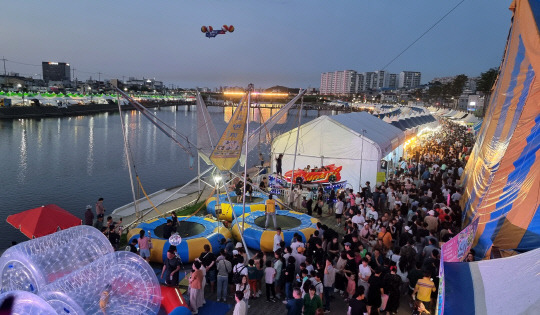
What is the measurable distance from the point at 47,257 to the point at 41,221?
359 centimetres

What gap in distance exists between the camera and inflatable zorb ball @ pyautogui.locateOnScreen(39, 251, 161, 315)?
5.81 m

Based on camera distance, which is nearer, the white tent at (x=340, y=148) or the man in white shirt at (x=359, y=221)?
the man in white shirt at (x=359, y=221)

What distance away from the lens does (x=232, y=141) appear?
11203mm

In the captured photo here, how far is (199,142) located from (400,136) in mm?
14683

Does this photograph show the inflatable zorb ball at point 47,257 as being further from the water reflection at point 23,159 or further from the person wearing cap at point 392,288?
the water reflection at point 23,159

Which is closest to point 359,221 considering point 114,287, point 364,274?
Result: point 364,274

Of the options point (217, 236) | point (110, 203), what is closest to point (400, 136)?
point (217, 236)

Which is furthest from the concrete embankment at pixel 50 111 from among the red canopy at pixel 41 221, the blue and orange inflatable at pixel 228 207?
the red canopy at pixel 41 221

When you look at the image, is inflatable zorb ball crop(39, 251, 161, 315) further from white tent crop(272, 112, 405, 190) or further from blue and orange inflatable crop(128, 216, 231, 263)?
white tent crop(272, 112, 405, 190)

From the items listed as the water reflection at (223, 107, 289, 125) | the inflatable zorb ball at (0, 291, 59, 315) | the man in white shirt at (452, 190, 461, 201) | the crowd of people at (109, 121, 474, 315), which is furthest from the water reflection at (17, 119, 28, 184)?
the man in white shirt at (452, 190, 461, 201)

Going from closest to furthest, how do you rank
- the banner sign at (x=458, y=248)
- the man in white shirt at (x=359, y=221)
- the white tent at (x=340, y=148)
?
the banner sign at (x=458, y=248) < the man in white shirt at (x=359, y=221) < the white tent at (x=340, y=148)

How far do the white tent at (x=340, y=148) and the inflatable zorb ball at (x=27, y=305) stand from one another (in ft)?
47.1

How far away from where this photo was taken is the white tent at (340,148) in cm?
1798

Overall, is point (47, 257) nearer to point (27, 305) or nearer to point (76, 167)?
point (27, 305)
